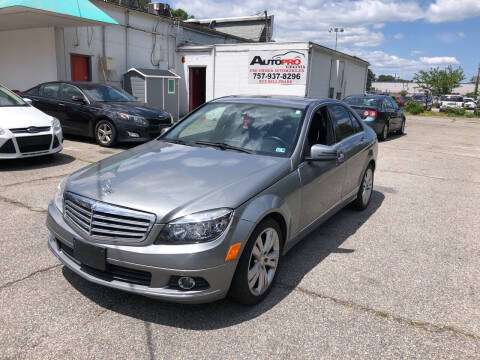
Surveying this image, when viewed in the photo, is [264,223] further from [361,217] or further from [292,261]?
[361,217]

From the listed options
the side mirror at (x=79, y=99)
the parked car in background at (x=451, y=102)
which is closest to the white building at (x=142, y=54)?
the side mirror at (x=79, y=99)

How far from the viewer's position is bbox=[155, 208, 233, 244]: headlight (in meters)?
2.66

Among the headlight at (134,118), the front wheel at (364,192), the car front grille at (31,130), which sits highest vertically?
the headlight at (134,118)

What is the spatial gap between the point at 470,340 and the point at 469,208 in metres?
3.89

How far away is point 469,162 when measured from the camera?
1062 centimetres

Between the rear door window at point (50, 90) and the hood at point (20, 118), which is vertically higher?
the rear door window at point (50, 90)

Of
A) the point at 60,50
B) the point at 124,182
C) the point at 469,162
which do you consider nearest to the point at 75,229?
the point at 124,182

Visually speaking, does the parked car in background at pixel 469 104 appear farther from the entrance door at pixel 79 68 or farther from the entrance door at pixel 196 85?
the entrance door at pixel 79 68

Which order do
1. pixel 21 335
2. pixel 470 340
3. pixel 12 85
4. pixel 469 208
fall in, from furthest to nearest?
pixel 12 85, pixel 469 208, pixel 470 340, pixel 21 335

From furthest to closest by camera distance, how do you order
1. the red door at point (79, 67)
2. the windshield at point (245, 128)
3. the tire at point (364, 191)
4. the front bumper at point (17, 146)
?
the red door at point (79, 67) → the front bumper at point (17, 146) → the tire at point (364, 191) → the windshield at point (245, 128)

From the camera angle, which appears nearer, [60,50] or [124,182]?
[124,182]

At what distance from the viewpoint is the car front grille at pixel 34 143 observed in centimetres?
690

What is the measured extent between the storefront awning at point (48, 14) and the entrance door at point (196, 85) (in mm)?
7200

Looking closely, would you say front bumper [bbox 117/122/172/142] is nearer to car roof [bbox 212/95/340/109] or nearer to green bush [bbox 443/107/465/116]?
car roof [bbox 212/95/340/109]
